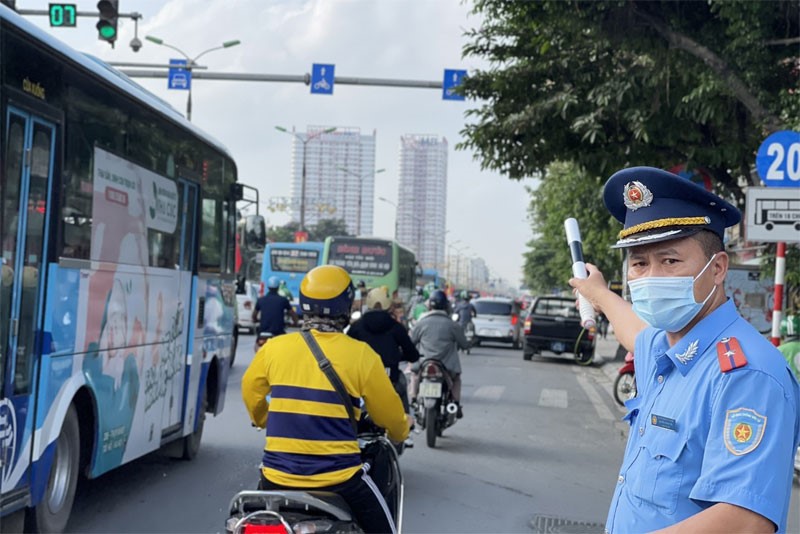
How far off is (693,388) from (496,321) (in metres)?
29.1

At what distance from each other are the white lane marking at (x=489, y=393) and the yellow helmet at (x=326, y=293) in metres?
11.9

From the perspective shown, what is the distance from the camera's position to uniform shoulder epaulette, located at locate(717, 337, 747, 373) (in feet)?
6.56

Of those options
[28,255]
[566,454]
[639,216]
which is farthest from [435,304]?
[639,216]

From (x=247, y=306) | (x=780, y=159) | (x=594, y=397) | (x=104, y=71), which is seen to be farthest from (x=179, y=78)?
(x=780, y=159)

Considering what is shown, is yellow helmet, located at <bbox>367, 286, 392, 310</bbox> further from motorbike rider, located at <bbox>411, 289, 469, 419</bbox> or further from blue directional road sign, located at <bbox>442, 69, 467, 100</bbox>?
blue directional road sign, located at <bbox>442, 69, 467, 100</bbox>

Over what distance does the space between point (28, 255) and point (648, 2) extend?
7.60 meters

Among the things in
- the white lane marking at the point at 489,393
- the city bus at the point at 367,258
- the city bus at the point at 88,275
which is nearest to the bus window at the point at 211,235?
the city bus at the point at 88,275

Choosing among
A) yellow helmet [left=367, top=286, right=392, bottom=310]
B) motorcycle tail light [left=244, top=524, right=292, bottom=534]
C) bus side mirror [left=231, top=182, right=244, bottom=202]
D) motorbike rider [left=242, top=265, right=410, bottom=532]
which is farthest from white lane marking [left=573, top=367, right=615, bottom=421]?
motorcycle tail light [left=244, top=524, right=292, bottom=534]

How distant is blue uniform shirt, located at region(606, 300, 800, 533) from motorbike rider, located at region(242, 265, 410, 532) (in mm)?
1803

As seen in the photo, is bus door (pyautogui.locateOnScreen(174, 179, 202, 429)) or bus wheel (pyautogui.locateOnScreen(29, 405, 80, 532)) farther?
bus door (pyautogui.locateOnScreen(174, 179, 202, 429))

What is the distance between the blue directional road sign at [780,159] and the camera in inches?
Answer: 348

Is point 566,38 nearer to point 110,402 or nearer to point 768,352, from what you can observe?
point 110,402

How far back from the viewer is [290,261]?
121ft

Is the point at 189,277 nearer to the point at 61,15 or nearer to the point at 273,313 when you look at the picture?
the point at 273,313
